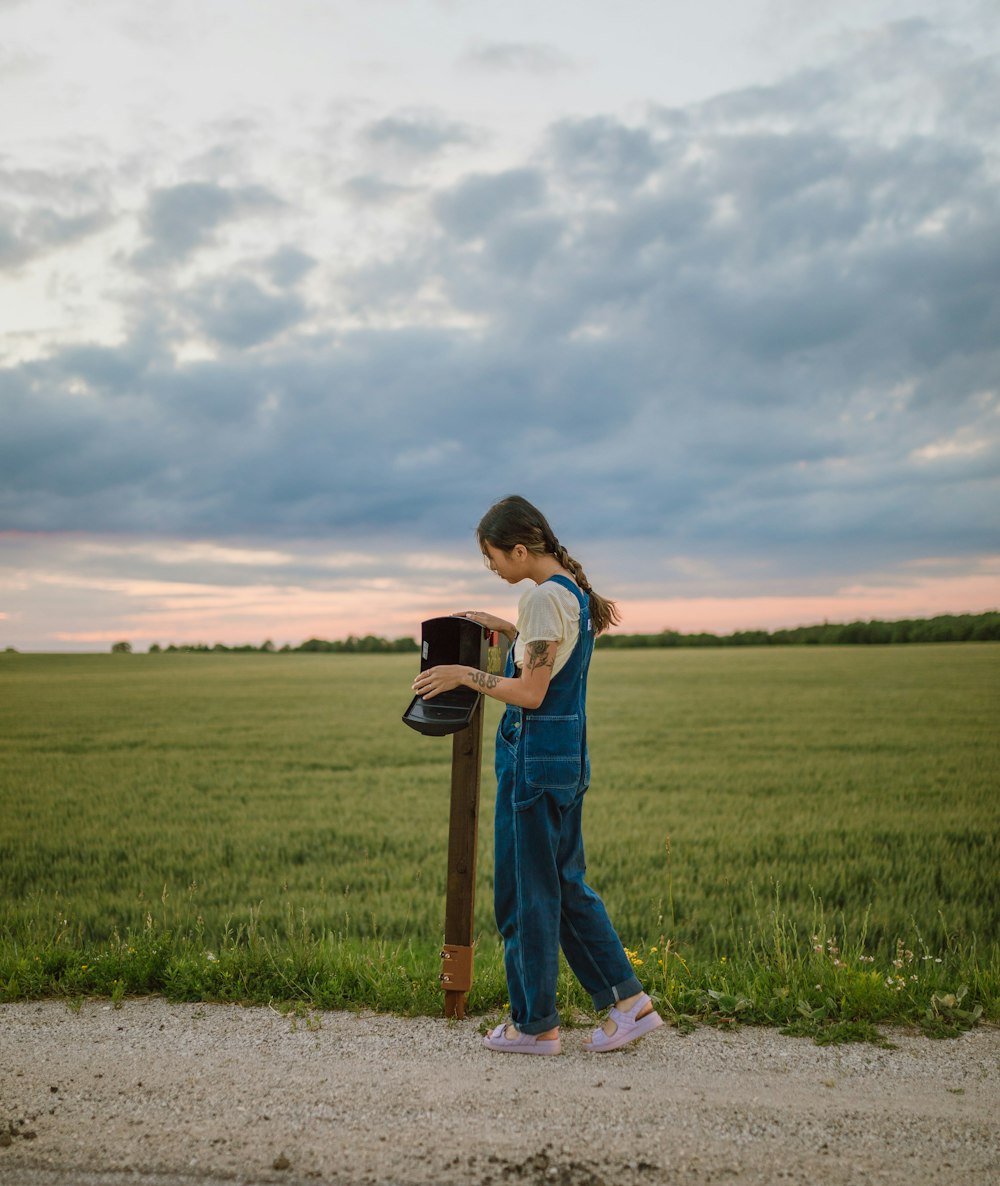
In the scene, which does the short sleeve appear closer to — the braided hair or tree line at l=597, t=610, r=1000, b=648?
the braided hair

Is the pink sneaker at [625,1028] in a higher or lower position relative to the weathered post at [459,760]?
lower

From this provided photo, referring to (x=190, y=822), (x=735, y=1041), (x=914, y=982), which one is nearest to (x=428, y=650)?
(x=735, y=1041)

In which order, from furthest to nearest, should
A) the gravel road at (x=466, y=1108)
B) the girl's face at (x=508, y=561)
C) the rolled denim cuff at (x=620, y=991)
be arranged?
the rolled denim cuff at (x=620, y=991)
the girl's face at (x=508, y=561)
the gravel road at (x=466, y=1108)

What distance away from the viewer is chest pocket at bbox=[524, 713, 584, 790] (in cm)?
418

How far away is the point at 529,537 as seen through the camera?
4266mm

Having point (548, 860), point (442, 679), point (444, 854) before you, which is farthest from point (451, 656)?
Result: point (444, 854)

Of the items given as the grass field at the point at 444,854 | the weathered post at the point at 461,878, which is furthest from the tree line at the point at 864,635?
the weathered post at the point at 461,878

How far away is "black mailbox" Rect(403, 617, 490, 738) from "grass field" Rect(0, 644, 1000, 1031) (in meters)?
1.58

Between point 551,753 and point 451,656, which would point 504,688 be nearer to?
point 551,753

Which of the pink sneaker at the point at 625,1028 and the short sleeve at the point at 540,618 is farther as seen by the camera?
the pink sneaker at the point at 625,1028

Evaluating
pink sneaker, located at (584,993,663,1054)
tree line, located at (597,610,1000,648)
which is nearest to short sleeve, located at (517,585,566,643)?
pink sneaker, located at (584,993,663,1054)

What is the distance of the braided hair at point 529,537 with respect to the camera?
4262mm

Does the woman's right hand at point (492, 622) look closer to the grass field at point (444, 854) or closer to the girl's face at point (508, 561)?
the girl's face at point (508, 561)

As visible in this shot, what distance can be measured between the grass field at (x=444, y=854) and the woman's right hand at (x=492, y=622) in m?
1.90
